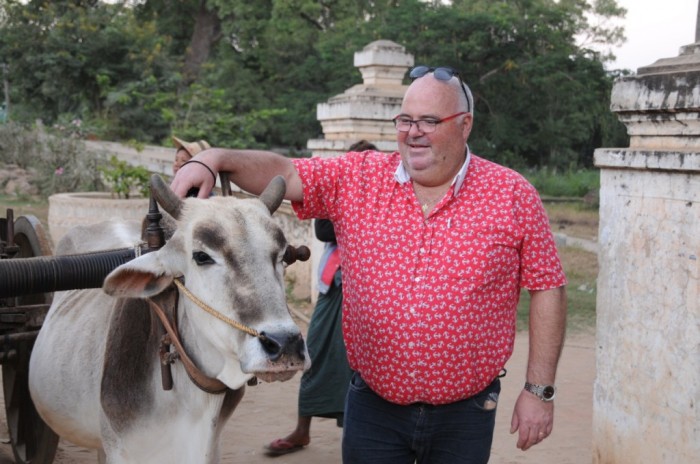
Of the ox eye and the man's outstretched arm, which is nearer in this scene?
the ox eye

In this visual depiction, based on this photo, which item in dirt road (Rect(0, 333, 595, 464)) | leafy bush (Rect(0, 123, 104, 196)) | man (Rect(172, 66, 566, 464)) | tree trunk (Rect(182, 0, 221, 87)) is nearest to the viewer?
man (Rect(172, 66, 566, 464))

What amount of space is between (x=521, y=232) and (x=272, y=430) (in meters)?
3.48

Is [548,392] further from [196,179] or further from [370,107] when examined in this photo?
[370,107]

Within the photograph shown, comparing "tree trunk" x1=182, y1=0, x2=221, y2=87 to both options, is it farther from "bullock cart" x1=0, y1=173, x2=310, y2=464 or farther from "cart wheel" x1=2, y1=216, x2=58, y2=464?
"bullock cart" x1=0, y1=173, x2=310, y2=464

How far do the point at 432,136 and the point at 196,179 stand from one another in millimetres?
790

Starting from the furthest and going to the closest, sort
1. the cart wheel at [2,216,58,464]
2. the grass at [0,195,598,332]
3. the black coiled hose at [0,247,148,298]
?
the grass at [0,195,598,332], the cart wheel at [2,216,58,464], the black coiled hose at [0,247,148,298]

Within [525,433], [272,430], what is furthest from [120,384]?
[272,430]

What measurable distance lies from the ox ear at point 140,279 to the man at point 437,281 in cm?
30

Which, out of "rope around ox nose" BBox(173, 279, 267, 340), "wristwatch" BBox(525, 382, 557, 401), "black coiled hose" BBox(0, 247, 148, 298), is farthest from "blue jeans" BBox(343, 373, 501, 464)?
"black coiled hose" BBox(0, 247, 148, 298)

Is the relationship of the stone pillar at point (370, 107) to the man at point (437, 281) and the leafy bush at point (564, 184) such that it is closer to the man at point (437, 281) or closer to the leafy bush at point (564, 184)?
the man at point (437, 281)

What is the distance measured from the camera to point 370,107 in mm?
8477

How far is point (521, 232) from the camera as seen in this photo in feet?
9.29

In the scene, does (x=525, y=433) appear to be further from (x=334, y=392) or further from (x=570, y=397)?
(x=570, y=397)

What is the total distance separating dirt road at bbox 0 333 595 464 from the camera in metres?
5.29
